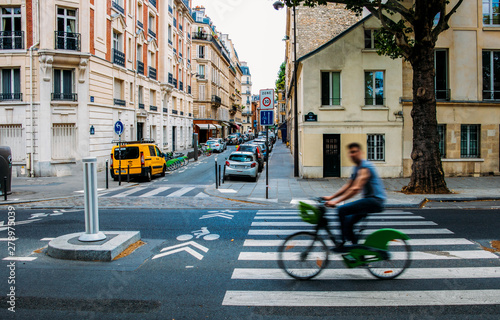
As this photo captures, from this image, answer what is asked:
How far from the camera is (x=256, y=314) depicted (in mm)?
4645

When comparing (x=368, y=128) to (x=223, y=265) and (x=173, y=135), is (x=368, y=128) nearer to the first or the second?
(x=223, y=265)

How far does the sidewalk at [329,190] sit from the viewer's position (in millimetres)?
13766

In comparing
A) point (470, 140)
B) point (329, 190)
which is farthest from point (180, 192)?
point (470, 140)

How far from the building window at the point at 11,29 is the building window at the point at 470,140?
2534 cm

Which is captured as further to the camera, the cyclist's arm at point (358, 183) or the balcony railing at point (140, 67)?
the balcony railing at point (140, 67)

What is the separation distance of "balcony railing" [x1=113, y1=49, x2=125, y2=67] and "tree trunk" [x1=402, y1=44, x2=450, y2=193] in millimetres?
21232

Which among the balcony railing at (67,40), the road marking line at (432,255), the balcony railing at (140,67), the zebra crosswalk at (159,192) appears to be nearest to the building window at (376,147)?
the zebra crosswalk at (159,192)

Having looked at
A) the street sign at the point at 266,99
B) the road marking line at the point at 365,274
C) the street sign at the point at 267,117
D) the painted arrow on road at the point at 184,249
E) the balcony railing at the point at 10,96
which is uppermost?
the balcony railing at the point at 10,96

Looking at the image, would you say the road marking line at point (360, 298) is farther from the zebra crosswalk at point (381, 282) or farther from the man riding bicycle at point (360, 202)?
the man riding bicycle at point (360, 202)

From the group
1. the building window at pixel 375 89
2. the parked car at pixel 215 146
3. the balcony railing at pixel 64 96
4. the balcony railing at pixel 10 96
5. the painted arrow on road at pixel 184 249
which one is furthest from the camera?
the parked car at pixel 215 146

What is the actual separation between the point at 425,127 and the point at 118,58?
74.5 ft

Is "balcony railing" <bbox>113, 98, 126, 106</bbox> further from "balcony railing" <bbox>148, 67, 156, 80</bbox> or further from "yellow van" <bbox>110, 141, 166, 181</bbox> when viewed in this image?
"yellow van" <bbox>110, 141, 166, 181</bbox>

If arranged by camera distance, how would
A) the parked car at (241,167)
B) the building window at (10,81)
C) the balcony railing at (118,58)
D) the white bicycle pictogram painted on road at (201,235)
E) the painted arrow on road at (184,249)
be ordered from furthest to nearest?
the balcony railing at (118,58) → the building window at (10,81) → the parked car at (241,167) → the white bicycle pictogram painted on road at (201,235) → the painted arrow on road at (184,249)

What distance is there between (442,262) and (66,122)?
73.5ft
